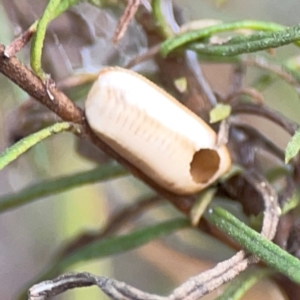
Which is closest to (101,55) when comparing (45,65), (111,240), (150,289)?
(45,65)

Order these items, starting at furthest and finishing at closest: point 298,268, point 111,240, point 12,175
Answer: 1. point 12,175
2. point 111,240
3. point 298,268

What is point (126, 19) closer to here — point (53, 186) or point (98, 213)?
point (53, 186)

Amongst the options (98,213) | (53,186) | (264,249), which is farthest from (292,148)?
(98,213)

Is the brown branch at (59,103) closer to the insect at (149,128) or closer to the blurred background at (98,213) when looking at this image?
the insect at (149,128)

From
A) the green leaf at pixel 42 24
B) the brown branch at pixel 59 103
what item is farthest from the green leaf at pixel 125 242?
the green leaf at pixel 42 24

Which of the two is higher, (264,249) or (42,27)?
(42,27)

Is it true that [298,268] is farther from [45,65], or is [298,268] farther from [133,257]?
[133,257]
